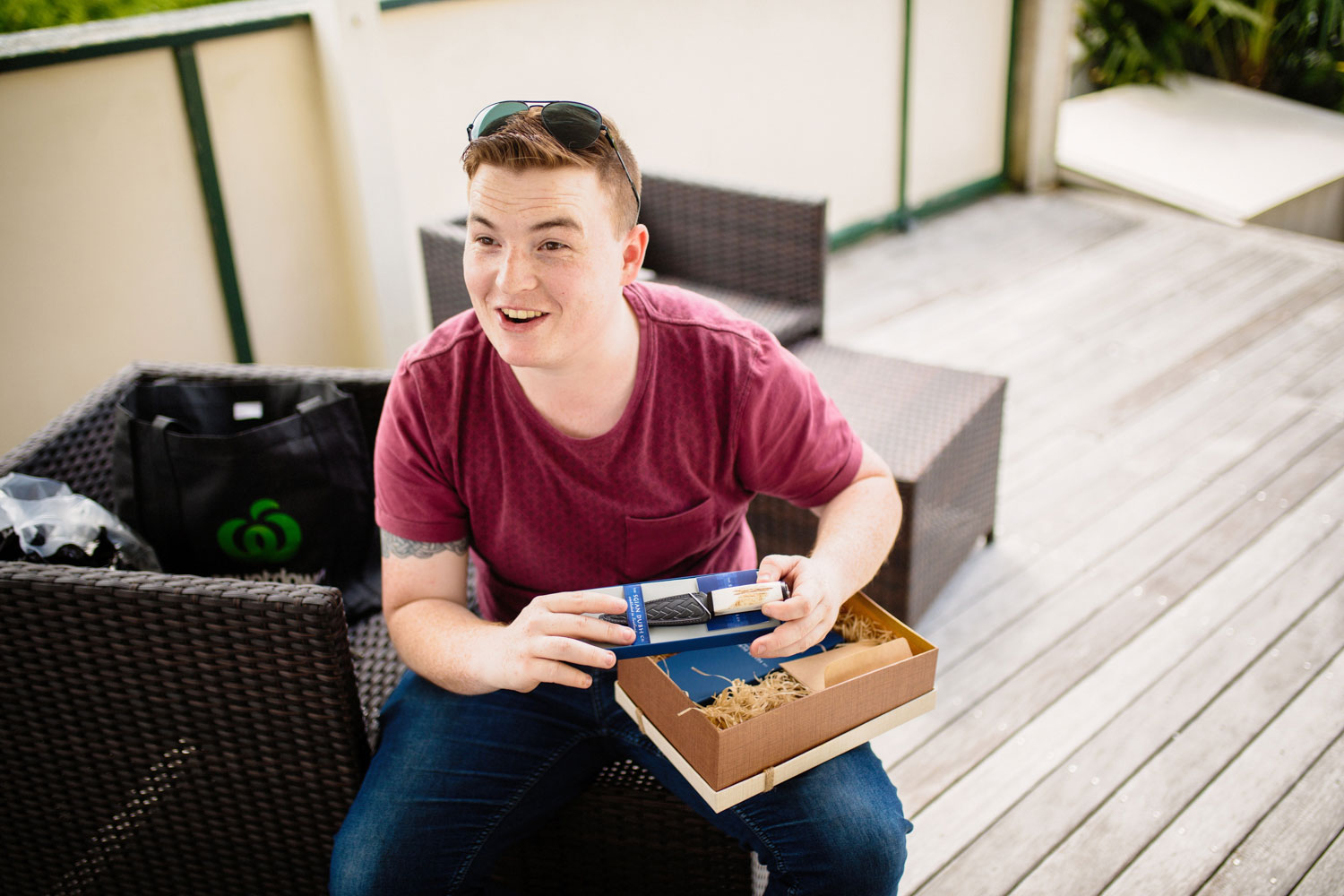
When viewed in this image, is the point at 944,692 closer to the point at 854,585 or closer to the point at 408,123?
the point at 854,585

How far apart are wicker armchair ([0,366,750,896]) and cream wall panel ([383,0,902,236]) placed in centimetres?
192

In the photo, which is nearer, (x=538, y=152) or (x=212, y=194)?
(x=538, y=152)

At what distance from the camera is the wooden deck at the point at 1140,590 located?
6.12 feet

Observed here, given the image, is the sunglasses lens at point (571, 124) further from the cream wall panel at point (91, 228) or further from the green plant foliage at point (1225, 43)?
the green plant foliage at point (1225, 43)

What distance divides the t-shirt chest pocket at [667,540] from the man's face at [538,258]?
0.26 meters

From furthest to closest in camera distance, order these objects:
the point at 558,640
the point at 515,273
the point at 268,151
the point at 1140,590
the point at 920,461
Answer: the point at 268,151, the point at 1140,590, the point at 920,461, the point at 515,273, the point at 558,640

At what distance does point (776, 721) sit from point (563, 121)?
740 mm

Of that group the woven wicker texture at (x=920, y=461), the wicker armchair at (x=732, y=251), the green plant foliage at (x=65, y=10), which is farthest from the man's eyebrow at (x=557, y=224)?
the green plant foliage at (x=65, y=10)

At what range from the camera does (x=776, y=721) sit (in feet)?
4.07

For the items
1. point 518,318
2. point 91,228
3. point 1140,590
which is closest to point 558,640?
point 518,318

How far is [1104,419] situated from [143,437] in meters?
2.61

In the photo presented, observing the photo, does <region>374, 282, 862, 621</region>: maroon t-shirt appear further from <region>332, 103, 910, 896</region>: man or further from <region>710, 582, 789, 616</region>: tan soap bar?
<region>710, 582, 789, 616</region>: tan soap bar

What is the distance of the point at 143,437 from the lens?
166cm

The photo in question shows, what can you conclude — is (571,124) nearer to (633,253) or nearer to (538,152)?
(538,152)
